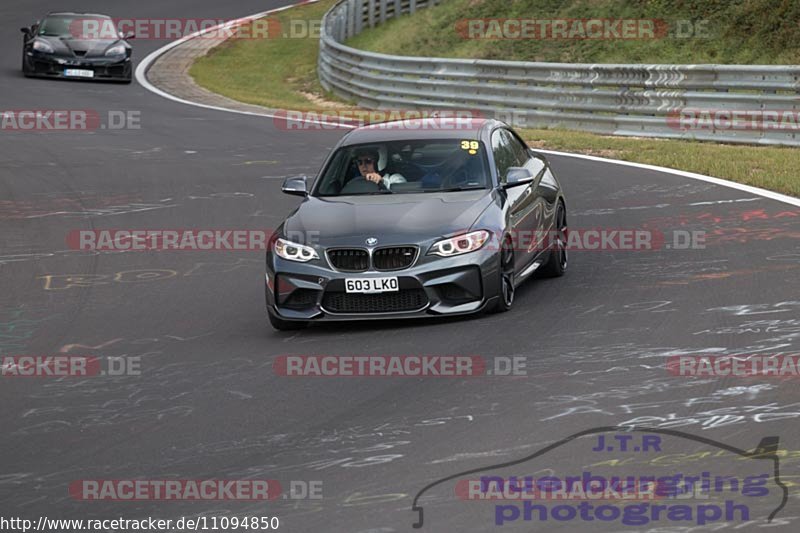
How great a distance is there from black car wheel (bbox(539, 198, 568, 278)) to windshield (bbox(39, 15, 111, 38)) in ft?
73.2

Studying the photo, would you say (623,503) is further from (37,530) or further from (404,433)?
(37,530)

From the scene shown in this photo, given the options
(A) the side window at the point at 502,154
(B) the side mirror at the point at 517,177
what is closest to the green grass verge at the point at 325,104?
(A) the side window at the point at 502,154

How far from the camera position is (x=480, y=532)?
606cm

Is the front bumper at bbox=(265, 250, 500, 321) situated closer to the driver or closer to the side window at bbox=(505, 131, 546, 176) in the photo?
the driver

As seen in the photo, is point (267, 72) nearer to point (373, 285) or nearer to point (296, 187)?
point (296, 187)

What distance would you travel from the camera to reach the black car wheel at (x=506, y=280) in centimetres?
1069

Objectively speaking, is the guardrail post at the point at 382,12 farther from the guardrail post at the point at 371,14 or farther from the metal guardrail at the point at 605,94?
the metal guardrail at the point at 605,94

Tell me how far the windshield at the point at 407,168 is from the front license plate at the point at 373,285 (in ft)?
4.23

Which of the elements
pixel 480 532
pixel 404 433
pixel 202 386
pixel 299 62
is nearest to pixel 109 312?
pixel 202 386

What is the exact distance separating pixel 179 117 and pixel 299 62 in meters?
12.0

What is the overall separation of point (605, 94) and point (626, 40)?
28.1ft

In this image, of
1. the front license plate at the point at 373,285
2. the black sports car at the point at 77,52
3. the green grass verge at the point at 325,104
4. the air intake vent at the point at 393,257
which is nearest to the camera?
the front license plate at the point at 373,285

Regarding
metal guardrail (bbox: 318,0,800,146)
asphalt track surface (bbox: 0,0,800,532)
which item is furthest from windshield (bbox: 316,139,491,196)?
metal guardrail (bbox: 318,0,800,146)

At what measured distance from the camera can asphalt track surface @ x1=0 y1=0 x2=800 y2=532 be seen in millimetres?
6953
